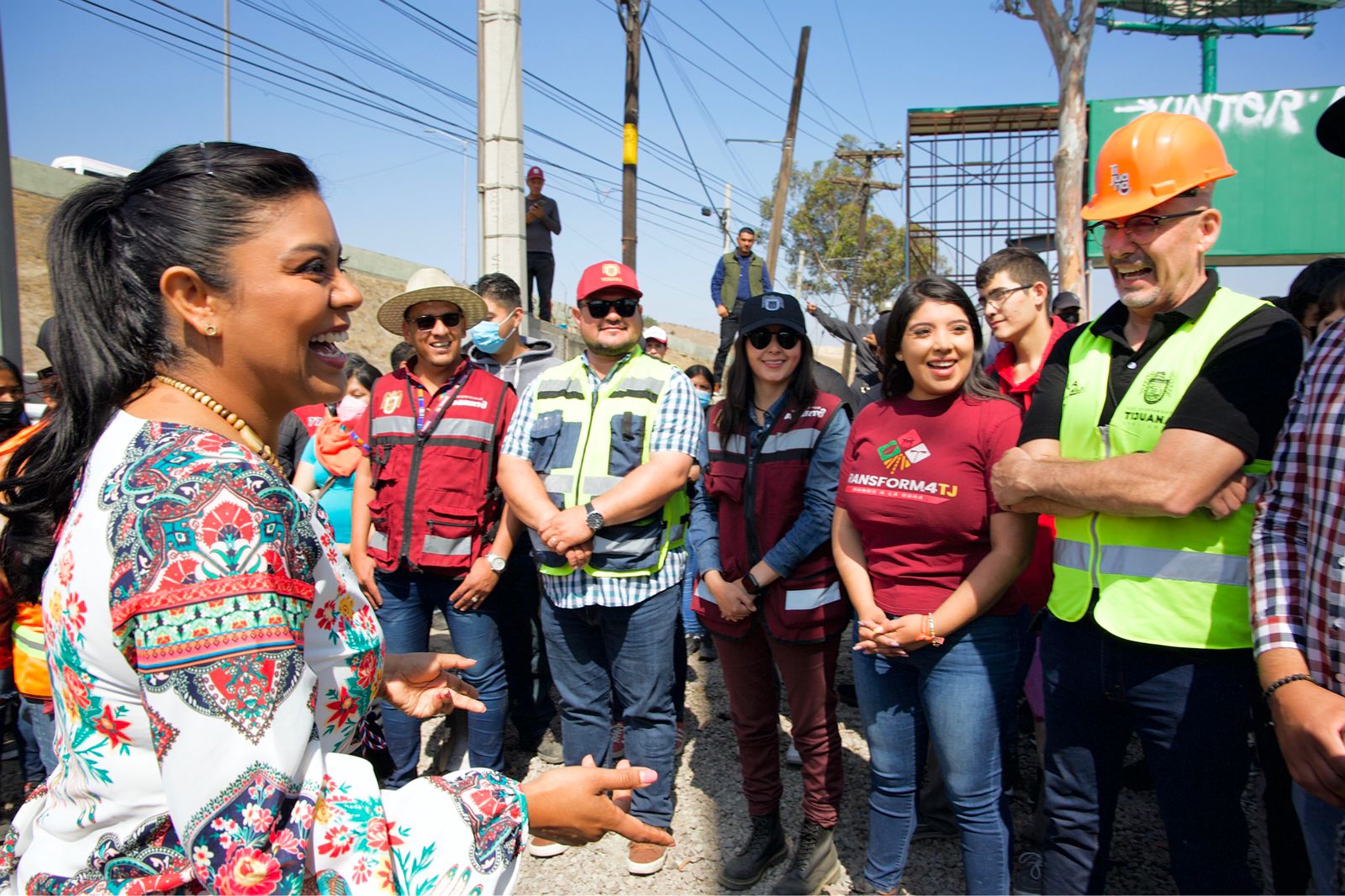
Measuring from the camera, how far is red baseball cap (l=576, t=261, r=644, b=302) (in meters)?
3.71

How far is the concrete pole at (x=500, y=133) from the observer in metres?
7.23

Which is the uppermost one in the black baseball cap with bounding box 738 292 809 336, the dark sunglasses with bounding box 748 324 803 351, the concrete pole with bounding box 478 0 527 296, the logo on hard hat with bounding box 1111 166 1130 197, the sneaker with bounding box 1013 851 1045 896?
the concrete pole with bounding box 478 0 527 296

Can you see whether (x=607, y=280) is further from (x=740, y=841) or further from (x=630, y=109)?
(x=630, y=109)

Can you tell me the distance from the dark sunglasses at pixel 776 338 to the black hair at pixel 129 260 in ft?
7.64

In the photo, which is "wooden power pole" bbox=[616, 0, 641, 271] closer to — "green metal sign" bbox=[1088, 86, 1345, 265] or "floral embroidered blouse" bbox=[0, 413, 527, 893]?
"green metal sign" bbox=[1088, 86, 1345, 265]

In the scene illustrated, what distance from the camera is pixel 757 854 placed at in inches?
133

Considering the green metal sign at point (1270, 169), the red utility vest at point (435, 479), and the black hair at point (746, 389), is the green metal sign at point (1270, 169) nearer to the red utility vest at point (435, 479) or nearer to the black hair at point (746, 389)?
the black hair at point (746, 389)

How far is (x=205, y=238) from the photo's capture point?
1288 millimetres

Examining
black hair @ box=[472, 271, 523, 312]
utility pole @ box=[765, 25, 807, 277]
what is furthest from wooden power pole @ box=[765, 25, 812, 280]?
black hair @ box=[472, 271, 523, 312]

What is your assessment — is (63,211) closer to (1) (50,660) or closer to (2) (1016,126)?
(1) (50,660)

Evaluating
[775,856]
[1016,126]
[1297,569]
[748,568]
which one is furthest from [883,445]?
[1016,126]

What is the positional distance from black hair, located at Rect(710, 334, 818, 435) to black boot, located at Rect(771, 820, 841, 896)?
63.8 inches

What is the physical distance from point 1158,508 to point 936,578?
2.61 ft

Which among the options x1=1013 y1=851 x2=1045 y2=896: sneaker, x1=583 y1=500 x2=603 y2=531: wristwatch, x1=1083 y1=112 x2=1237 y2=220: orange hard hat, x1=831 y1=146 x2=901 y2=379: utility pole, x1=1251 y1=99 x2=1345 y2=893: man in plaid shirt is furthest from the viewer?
x1=831 y1=146 x2=901 y2=379: utility pole
